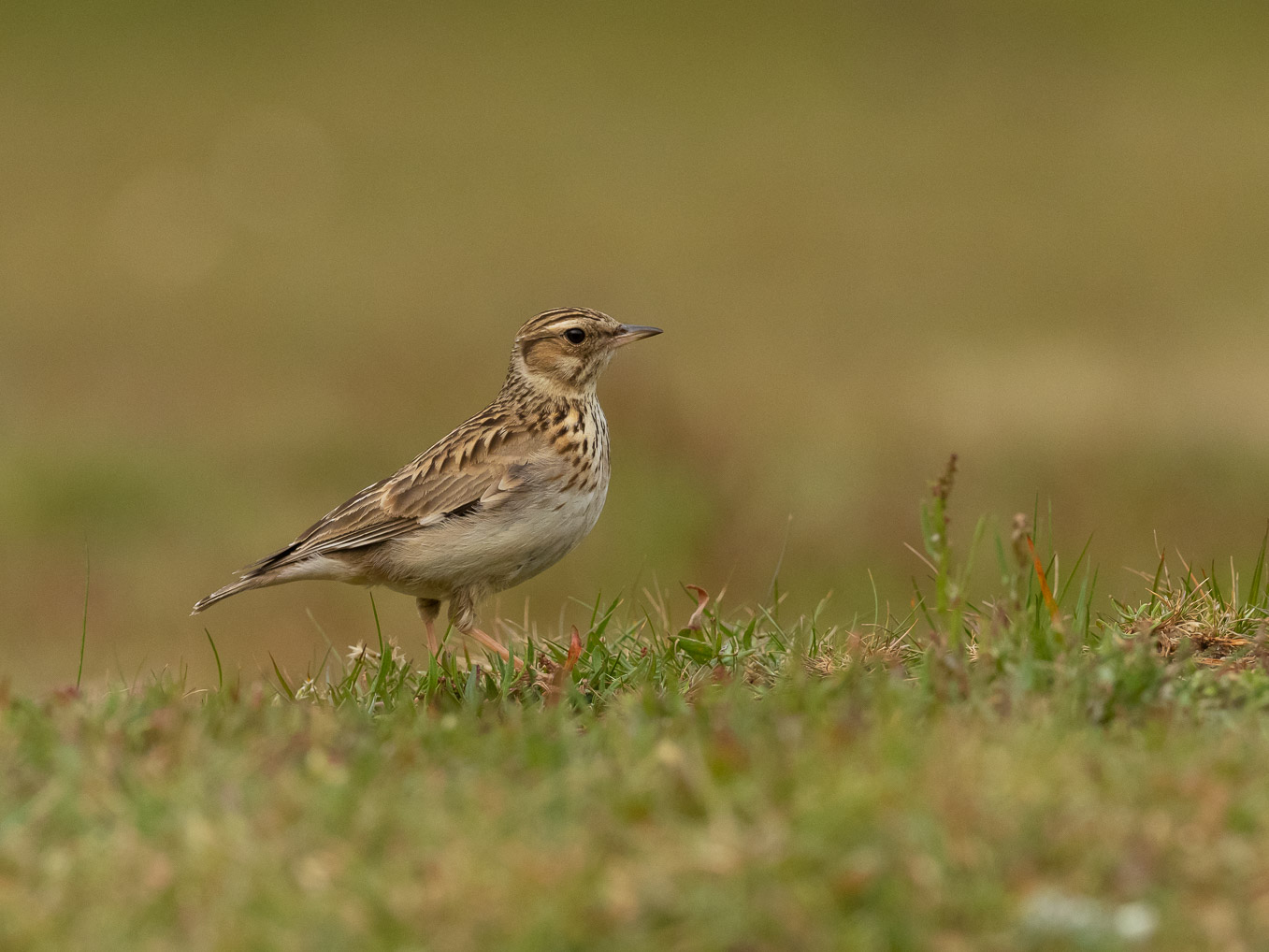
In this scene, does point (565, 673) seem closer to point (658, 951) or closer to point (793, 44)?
point (658, 951)

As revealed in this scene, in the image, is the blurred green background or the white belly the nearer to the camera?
the white belly

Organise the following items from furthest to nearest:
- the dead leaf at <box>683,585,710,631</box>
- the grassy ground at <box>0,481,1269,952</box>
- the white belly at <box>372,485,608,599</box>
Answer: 1. the white belly at <box>372,485,608,599</box>
2. the dead leaf at <box>683,585,710,631</box>
3. the grassy ground at <box>0,481,1269,952</box>

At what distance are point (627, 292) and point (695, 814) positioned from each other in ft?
63.1

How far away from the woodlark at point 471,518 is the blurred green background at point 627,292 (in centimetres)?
53

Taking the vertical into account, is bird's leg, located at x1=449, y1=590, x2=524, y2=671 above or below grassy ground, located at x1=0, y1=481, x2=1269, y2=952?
below

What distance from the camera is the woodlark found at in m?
7.42

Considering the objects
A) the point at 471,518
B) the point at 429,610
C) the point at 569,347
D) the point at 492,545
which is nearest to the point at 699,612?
the point at 492,545

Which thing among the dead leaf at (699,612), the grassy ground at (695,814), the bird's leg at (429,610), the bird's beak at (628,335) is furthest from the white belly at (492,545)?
the grassy ground at (695,814)

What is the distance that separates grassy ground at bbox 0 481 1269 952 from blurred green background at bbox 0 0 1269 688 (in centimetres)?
241

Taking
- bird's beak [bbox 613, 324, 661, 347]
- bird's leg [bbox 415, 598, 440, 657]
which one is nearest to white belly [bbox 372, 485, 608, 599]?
bird's leg [bbox 415, 598, 440, 657]

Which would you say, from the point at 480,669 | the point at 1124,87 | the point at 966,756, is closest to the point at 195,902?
the point at 966,756

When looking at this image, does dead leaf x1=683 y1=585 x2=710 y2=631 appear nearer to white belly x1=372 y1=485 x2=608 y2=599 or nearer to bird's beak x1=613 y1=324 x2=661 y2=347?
white belly x1=372 y1=485 x2=608 y2=599

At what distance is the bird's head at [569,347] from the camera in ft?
27.2

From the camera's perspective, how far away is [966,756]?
4.14m
